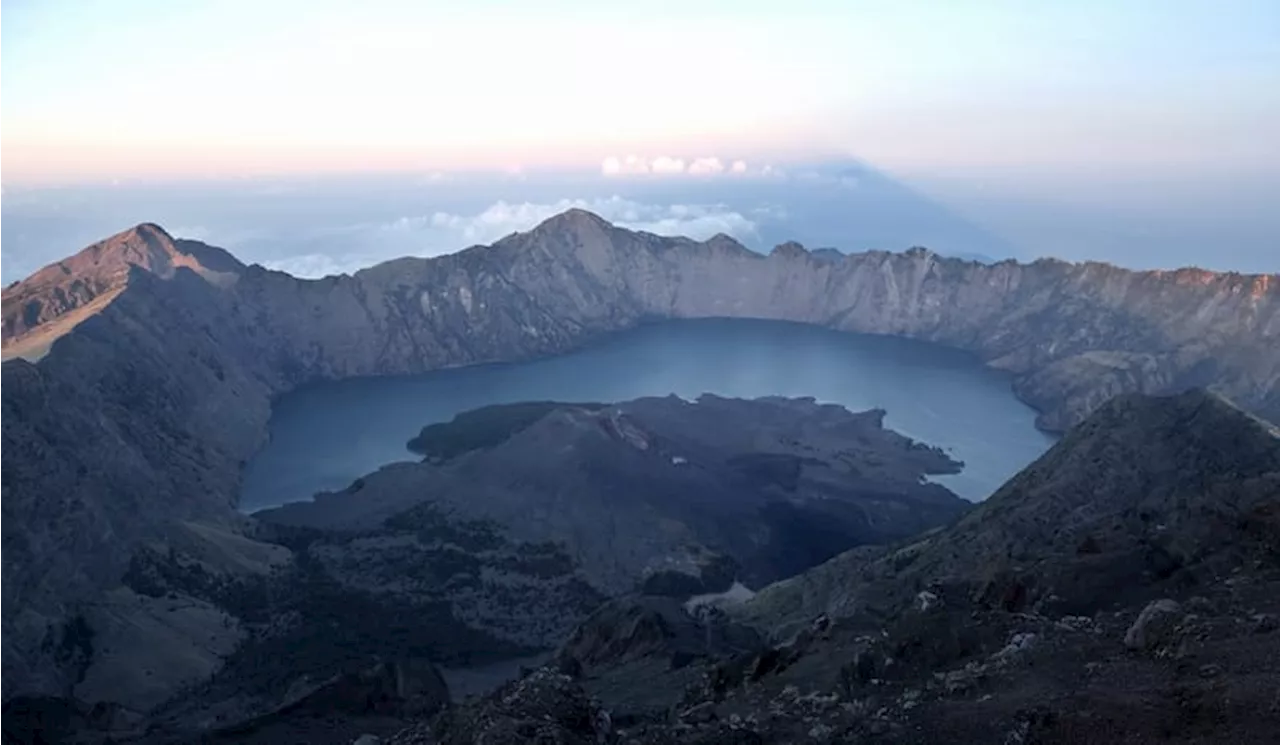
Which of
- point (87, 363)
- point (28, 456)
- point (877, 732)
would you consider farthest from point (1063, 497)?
point (87, 363)

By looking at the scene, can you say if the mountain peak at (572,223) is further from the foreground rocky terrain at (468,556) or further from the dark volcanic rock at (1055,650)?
the dark volcanic rock at (1055,650)

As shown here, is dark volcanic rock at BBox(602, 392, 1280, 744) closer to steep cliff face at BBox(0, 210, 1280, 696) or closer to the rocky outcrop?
the rocky outcrop

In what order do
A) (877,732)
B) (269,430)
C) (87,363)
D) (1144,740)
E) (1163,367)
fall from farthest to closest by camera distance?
(1163,367) < (269,430) < (87,363) < (877,732) < (1144,740)

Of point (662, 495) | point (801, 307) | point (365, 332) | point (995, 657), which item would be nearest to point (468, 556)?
point (662, 495)

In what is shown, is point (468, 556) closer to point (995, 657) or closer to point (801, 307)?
point (995, 657)

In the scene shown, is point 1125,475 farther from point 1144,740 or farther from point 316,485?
point 316,485
